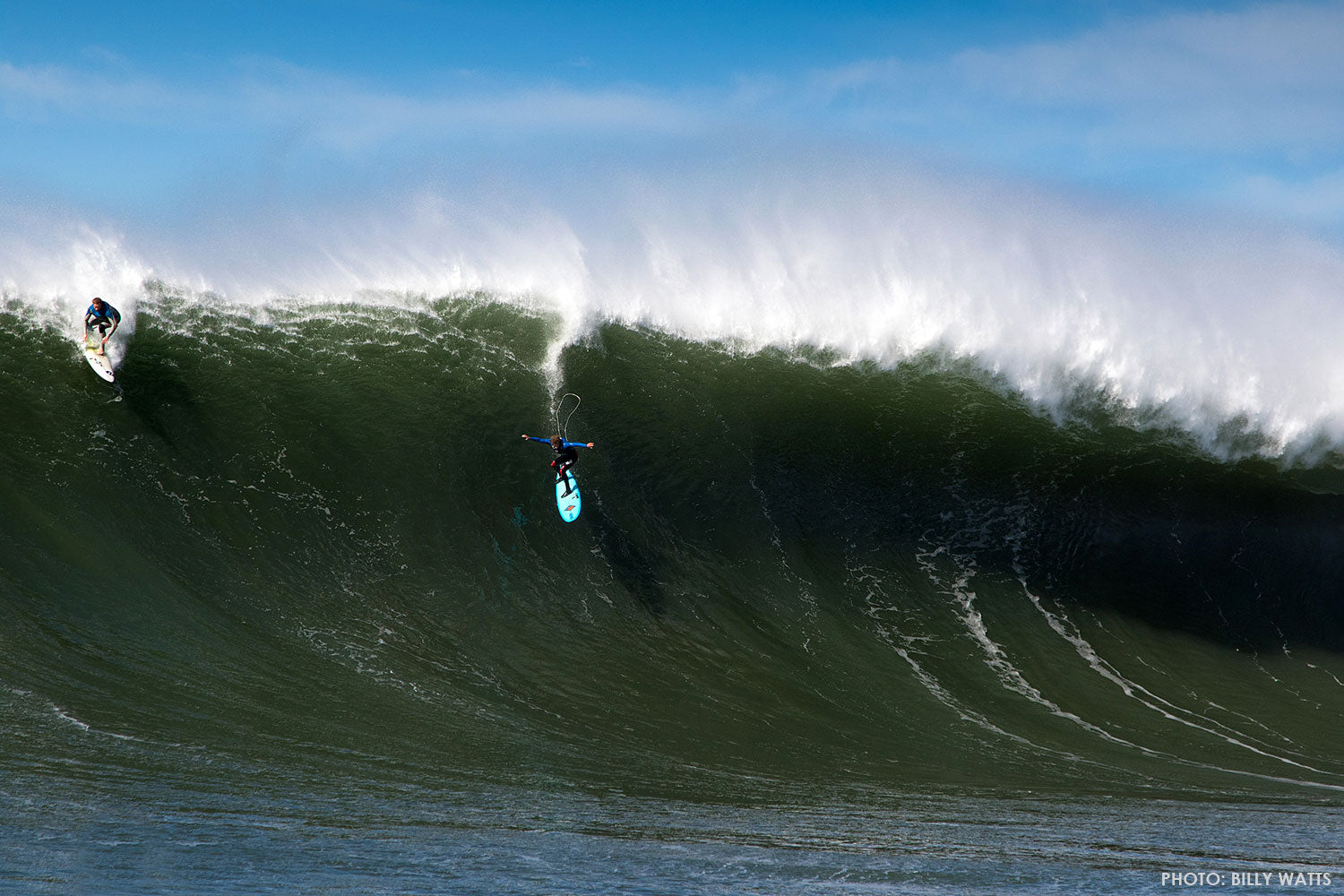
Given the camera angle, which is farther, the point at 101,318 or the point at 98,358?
the point at 101,318

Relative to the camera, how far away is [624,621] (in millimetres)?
10477

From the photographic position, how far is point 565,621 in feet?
A: 33.8

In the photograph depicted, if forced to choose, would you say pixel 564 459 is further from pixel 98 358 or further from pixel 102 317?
Answer: pixel 102 317

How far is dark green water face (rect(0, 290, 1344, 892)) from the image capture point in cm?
601

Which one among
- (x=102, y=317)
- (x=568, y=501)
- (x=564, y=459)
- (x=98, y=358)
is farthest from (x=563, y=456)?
(x=102, y=317)

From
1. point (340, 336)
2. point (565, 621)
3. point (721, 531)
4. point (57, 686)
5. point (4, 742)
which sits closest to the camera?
point (4, 742)

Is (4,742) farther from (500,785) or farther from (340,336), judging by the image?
(340,336)

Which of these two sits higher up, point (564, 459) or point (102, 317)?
point (102, 317)

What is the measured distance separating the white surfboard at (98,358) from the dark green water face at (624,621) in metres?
0.14

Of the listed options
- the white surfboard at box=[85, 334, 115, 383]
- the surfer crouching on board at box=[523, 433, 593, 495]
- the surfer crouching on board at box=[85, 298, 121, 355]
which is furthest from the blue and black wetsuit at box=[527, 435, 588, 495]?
the surfer crouching on board at box=[85, 298, 121, 355]

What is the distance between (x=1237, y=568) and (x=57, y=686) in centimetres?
1281

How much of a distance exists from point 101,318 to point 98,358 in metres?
0.53

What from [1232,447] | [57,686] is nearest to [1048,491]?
[1232,447]

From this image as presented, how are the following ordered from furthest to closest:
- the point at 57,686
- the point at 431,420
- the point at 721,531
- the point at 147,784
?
the point at 431,420 < the point at 721,531 < the point at 57,686 < the point at 147,784
